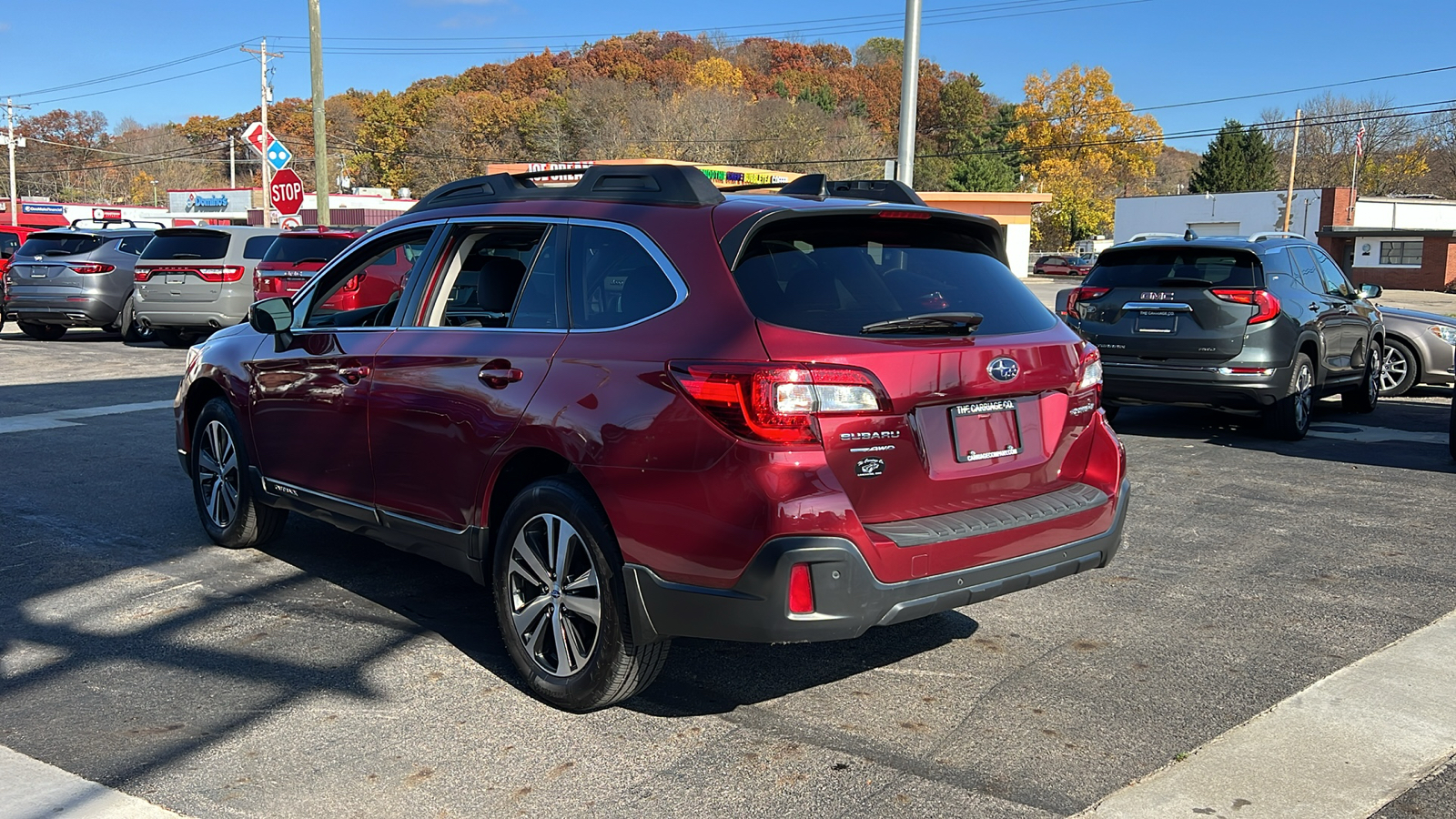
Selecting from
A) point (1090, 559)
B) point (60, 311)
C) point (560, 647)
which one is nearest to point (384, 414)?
point (560, 647)

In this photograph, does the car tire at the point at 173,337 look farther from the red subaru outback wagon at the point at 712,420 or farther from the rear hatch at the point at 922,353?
the rear hatch at the point at 922,353

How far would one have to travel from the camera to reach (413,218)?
502 centimetres

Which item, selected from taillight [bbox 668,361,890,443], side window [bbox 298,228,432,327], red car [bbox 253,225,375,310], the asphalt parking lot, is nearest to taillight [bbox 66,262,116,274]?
red car [bbox 253,225,375,310]

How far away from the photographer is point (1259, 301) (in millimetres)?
9305

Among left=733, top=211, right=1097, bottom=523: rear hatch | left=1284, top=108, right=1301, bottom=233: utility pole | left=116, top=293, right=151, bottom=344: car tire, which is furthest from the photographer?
left=1284, top=108, right=1301, bottom=233: utility pole

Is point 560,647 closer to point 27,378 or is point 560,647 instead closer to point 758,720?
point 758,720

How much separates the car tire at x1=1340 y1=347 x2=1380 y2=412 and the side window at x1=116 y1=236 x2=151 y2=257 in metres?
17.3

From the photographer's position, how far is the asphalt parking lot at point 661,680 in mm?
3428

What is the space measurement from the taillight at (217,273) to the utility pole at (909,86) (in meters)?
9.74

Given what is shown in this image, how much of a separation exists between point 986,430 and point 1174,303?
6.30 metres

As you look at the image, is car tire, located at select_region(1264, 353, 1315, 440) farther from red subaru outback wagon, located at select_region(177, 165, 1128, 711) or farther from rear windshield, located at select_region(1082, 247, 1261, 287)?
red subaru outback wagon, located at select_region(177, 165, 1128, 711)

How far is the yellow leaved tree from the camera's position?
9156cm

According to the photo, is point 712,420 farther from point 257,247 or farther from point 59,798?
point 257,247

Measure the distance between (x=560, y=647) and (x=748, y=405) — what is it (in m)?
1.16
